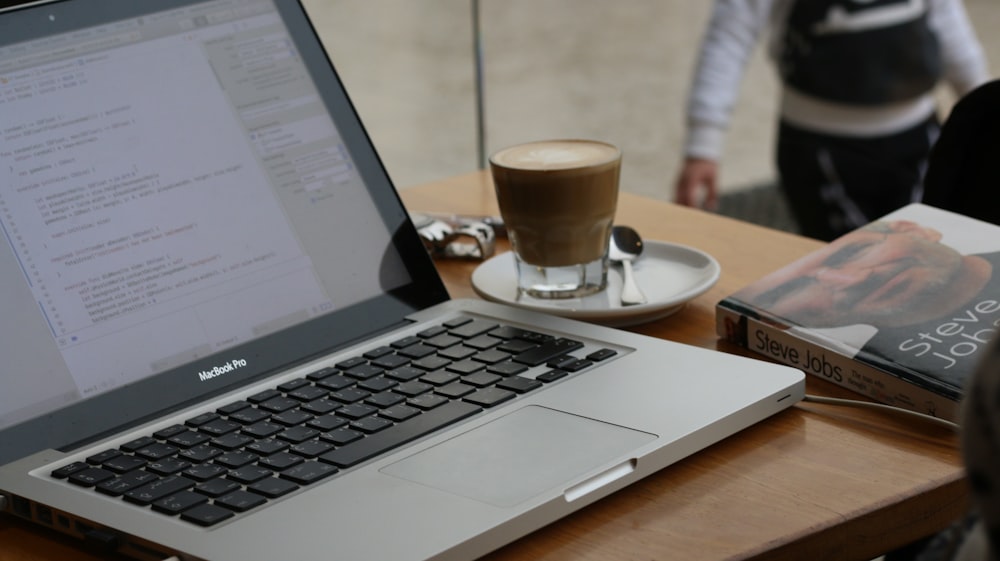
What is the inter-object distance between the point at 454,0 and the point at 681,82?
2.89 ft

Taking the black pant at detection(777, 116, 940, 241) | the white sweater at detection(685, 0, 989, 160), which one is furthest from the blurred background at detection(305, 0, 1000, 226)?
the black pant at detection(777, 116, 940, 241)

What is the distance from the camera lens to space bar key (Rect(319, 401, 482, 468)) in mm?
596

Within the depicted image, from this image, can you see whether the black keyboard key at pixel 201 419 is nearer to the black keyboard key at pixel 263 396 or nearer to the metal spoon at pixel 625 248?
the black keyboard key at pixel 263 396

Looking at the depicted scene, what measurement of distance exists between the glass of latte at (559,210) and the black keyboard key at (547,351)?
0.43 ft

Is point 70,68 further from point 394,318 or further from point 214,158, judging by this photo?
point 394,318

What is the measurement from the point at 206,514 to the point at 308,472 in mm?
56

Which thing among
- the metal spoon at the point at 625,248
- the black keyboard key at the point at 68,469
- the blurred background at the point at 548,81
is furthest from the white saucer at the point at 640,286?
the blurred background at the point at 548,81

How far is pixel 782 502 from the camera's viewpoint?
565 mm

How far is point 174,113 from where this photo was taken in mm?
768

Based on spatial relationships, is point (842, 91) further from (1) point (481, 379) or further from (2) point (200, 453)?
(2) point (200, 453)

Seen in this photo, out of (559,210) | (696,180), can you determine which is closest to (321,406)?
(559,210)

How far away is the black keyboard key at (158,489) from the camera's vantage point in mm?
567

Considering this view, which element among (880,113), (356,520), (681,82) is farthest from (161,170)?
(681,82)

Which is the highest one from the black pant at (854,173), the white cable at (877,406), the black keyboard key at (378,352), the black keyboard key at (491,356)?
the black keyboard key at (378,352)
